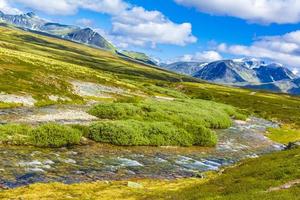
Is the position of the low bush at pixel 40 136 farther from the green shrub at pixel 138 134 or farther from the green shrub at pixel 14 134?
the green shrub at pixel 138 134

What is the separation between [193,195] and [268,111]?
113 m

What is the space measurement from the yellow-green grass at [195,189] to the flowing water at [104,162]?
2.26 metres

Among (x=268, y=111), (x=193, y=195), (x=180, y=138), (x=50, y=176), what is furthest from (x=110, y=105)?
(x=268, y=111)

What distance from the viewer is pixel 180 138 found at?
185 feet

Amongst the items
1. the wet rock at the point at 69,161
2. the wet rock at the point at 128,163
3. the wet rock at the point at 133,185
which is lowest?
the wet rock at the point at 69,161

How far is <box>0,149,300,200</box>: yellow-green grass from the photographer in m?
26.5

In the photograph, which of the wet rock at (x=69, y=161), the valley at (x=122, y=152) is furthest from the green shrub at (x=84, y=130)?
the wet rock at (x=69, y=161)

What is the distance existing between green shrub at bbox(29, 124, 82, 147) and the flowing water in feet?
3.77

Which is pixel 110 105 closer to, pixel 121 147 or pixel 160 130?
pixel 160 130

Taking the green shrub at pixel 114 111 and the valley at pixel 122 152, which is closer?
the valley at pixel 122 152

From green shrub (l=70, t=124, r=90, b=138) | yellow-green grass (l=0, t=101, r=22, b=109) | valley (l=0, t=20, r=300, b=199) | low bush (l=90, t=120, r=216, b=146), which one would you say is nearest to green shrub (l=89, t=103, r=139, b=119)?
valley (l=0, t=20, r=300, b=199)

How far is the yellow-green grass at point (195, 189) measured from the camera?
2648 cm

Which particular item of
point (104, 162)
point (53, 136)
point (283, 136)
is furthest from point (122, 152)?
point (283, 136)

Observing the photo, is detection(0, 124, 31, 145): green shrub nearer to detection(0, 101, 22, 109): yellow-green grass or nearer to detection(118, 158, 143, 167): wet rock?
detection(118, 158, 143, 167): wet rock
